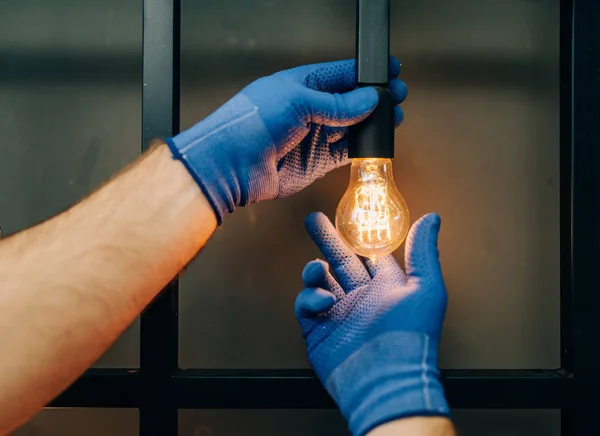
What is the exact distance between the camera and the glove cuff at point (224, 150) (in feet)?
2.15

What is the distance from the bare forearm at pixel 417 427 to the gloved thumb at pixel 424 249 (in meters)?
0.22

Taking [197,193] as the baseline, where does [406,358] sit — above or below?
below

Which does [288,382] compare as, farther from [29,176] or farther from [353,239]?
[29,176]

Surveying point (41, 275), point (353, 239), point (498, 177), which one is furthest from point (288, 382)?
point (498, 177)

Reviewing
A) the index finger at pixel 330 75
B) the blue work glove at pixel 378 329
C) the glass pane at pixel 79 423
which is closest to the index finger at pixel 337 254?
the blue work glove at pixel 378 329

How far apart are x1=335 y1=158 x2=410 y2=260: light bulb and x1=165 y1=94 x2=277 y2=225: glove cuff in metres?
0.14

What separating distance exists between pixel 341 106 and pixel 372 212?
0.17 meters

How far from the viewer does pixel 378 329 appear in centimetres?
73

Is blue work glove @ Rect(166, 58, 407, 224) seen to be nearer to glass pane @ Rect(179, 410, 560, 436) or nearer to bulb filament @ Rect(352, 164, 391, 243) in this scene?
bulb filament @ Rect(352, 164, 391, 243)

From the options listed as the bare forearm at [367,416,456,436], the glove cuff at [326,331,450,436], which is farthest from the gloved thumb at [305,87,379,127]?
the bare forearm at [367,416,456,436]

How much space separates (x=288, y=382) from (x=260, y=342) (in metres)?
0.15

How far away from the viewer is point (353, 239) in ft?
2.26

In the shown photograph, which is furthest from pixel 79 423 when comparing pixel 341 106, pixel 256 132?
pixel 341 106

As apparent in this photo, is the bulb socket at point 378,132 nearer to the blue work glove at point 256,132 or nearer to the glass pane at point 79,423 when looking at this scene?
the blue work glove at point 256,132
